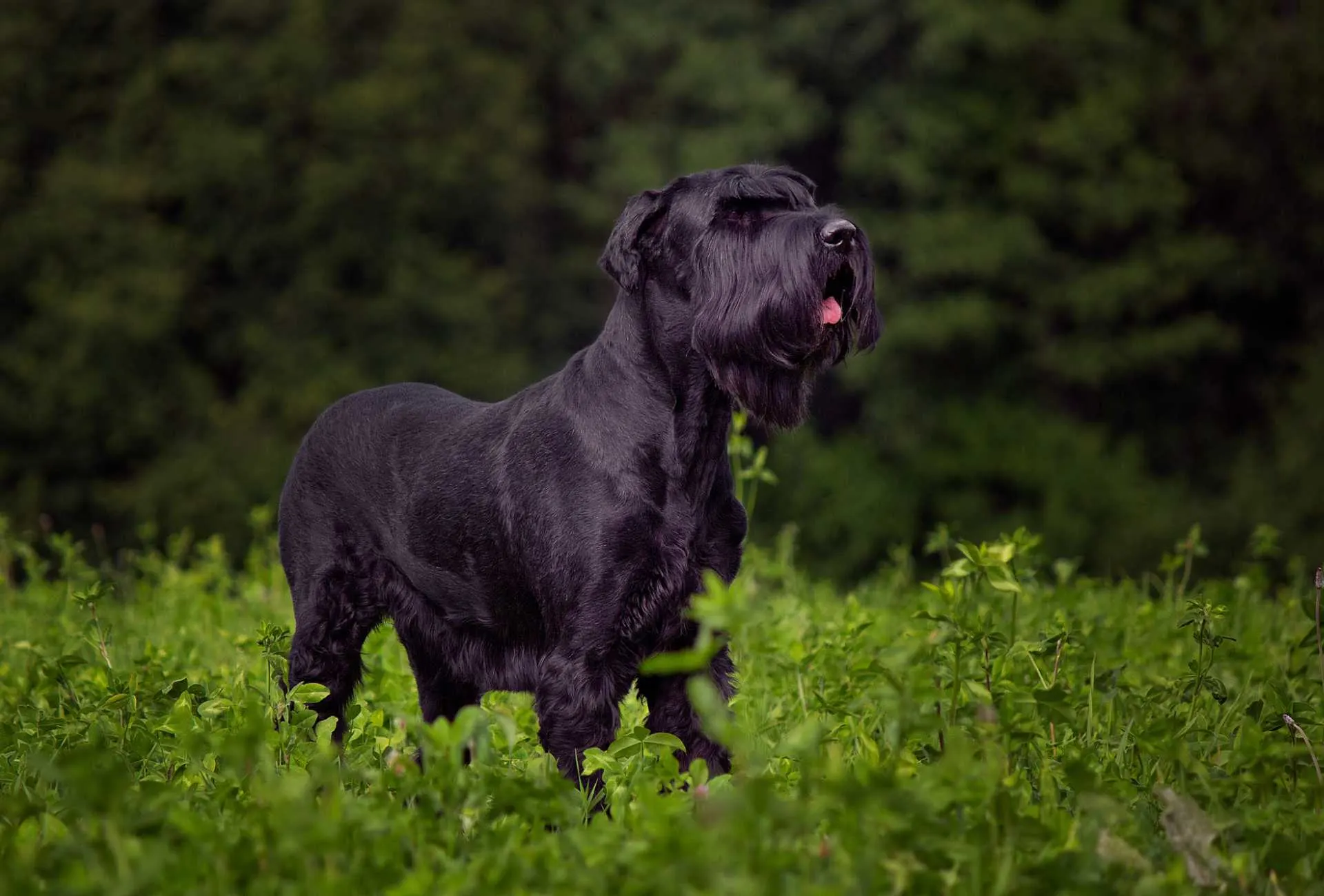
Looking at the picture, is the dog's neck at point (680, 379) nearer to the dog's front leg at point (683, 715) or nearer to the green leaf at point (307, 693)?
the dog's front leg at point (683, 715)

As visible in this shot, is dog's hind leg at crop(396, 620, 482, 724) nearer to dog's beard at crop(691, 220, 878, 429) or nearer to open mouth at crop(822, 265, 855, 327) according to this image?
dog's beard at crop(691, 220, 878, 429)

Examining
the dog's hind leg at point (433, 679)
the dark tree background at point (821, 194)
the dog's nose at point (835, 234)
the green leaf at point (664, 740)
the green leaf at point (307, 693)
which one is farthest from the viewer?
the dark tree background at point (821, 194)

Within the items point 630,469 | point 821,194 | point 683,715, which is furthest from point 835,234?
point 821,194

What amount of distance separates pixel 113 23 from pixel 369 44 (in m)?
3.88

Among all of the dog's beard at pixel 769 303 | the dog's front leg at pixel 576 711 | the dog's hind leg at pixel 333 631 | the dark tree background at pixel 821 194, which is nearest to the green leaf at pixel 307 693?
the dog's front leg at pixel 576 711

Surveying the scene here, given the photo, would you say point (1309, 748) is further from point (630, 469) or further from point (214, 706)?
point (214, 706)

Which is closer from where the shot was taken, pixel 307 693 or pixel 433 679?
pixel 307 693

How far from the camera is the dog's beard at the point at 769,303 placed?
3465mm

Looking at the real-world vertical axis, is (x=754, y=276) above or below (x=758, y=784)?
above

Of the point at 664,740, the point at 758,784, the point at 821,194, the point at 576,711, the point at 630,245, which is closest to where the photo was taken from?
the point at 758,784

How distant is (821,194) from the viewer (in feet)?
68.6

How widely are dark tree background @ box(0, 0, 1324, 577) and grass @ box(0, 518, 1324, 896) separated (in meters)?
14.7

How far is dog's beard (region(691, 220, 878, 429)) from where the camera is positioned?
3.46m

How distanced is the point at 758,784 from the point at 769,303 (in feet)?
5.41
